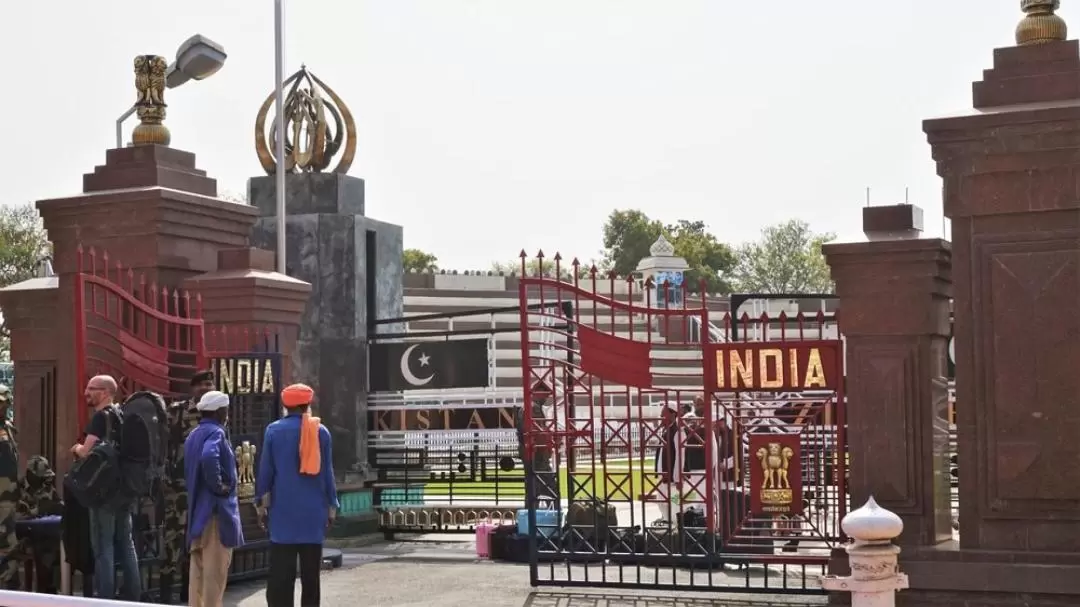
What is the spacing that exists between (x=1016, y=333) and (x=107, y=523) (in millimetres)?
5977

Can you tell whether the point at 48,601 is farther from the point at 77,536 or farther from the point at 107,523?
the point at 77,536

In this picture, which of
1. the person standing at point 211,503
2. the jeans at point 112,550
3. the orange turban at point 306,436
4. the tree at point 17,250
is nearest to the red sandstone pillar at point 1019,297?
the orange turban at point 306,436

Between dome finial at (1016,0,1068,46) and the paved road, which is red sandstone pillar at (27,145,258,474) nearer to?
the paved road

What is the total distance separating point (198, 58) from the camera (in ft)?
48.3

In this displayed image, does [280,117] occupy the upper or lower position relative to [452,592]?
upper

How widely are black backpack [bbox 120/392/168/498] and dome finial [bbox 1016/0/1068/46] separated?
243 inches

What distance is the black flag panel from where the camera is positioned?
55.3ft

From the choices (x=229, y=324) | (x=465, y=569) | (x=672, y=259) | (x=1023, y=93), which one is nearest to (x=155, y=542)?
(x=229, y=324)

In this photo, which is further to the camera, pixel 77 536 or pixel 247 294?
Result: pixel 247 294

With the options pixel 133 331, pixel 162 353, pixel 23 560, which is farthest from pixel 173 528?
pixel 133 331

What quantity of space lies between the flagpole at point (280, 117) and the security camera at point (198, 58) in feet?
5.38

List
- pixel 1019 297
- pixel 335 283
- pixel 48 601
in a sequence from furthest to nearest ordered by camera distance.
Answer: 1. pixel 335 283
2. pixel 1019 297
3. pixel 48 601

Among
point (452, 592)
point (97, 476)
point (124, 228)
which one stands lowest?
point (452, 592)

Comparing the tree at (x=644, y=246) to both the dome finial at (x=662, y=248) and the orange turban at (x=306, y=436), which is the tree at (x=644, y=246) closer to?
the dome finial at (x=662, y=248)
